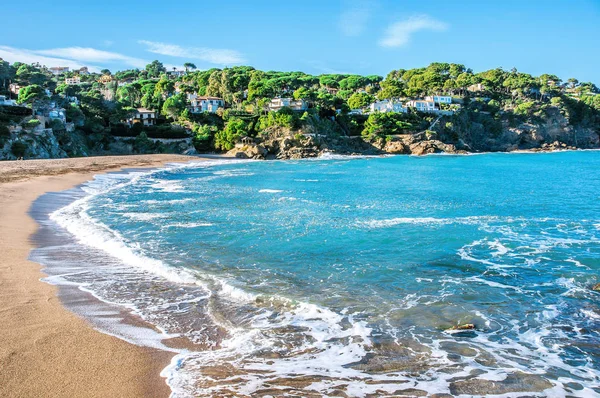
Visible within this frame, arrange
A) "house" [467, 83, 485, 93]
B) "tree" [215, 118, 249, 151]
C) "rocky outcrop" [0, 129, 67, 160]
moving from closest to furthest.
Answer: "rocky outcrop" [0, 129, 67, 160] → "tree" [215, 118, 249, 151] → "house" [467, 83, 485, 93]

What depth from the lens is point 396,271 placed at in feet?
45.3

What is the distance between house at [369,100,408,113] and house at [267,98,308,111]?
52.2 ft

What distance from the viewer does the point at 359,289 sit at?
479 inches

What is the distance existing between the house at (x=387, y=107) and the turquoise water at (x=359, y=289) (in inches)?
2721

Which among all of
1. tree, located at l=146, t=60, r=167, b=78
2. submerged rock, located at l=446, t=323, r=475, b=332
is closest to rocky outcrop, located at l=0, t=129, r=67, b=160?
submerged rock, located at l=446, t=323, r=475, b=332

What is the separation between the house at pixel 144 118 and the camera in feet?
253

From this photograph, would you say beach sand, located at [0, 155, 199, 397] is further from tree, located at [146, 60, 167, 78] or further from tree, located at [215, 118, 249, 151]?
tree, located at [146, 60, 167, 78]

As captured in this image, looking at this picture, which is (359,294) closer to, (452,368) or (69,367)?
(452,368)

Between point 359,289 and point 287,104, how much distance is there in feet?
265

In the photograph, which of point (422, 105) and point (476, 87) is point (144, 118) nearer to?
point (422, 105)

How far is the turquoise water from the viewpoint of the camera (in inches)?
302

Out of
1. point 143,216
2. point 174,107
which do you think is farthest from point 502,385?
point 174,107

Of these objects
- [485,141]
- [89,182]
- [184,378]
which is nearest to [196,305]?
[184,378]

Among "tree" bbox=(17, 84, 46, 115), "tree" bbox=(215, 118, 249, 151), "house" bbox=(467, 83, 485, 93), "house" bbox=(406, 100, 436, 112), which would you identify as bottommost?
"tree" bbox=(215, 118, 249, 151)
